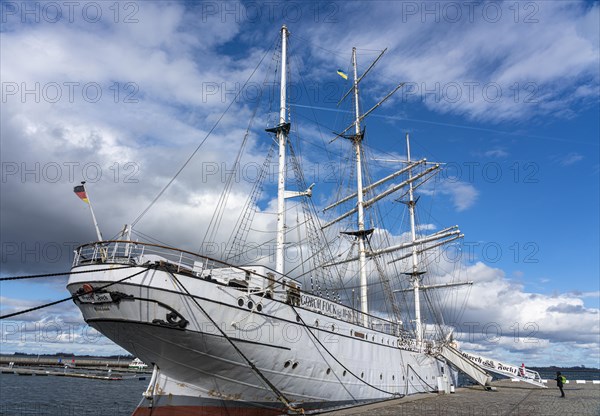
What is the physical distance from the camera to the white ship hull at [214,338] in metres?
14.1

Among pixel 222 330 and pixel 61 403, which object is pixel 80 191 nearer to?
pixel 222 330

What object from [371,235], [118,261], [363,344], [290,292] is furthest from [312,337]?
[371,235]

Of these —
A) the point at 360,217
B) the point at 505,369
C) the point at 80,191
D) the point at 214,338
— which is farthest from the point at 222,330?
the point at 505,369

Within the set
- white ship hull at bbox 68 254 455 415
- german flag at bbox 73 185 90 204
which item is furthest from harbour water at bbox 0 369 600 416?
german flag at bbox 73 185 90 204

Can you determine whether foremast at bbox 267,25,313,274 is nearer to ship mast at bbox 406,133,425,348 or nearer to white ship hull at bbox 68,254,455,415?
white ship hull at bbox 68,254,455,415

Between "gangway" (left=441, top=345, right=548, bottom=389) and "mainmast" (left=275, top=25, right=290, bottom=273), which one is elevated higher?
"mainmast" (left=275, top=25, right=290, bottom=273)

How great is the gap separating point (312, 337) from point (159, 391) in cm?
618

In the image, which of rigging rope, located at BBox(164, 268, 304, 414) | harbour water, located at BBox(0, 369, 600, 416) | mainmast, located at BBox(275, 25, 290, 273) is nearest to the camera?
rigging rope, located at BBox(164, 268, 304, 414)

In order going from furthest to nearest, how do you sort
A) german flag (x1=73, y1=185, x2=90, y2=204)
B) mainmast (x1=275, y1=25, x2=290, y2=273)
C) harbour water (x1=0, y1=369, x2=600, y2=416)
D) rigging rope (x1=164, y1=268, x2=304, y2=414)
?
harbour water (x1=0, y1=369, x2=600, y2=416)
mainmast (x1=275, y1=25, x2=290, y2=273)
german flag (x1=73, y1=185, x2=90, y2=204)
rigging rope (x1=164, y1=268, x2=304, y2=414)

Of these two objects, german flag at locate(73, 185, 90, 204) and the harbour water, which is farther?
the harbour water

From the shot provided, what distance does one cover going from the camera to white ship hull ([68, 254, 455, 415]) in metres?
14.1

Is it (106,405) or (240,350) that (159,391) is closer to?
(240,350)

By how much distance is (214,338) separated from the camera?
579 inches

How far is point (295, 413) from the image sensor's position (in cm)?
1644
